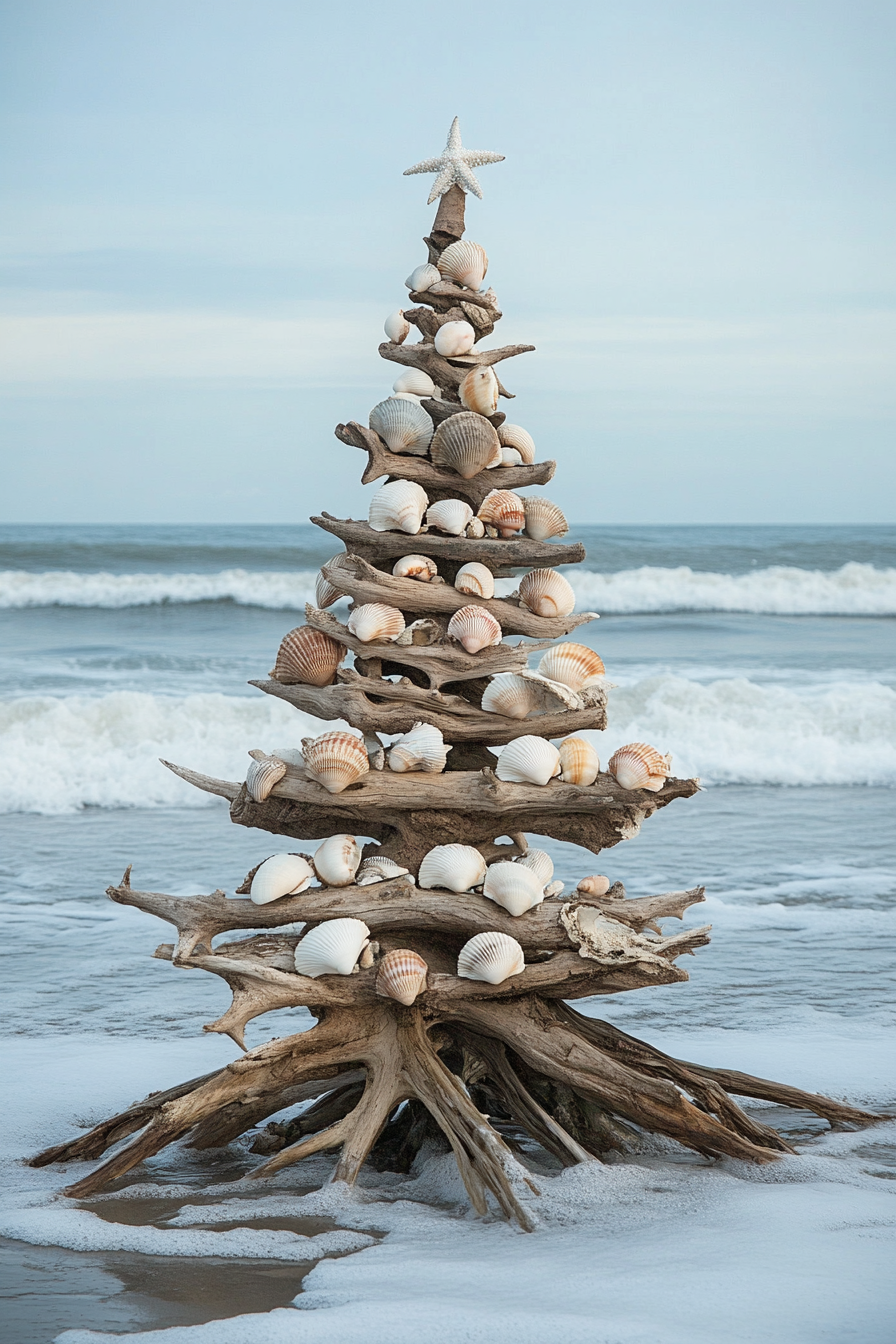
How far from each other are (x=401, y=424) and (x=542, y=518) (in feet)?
1.92

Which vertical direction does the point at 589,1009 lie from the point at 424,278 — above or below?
below

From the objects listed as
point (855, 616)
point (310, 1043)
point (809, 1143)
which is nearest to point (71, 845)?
point (310, 1043)

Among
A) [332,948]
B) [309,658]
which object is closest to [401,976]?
[332,948]

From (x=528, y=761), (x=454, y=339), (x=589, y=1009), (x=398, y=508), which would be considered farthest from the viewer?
(x=589, y=1009)

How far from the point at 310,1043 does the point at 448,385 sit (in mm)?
2305

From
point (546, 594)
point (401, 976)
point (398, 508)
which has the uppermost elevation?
point (398, 508)

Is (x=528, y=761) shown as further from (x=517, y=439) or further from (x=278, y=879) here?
(x=517, y=439)

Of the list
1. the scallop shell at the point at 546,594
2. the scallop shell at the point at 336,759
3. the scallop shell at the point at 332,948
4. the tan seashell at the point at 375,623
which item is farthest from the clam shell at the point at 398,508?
the scallop shell at the point at 332,948

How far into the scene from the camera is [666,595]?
2723 centimetres

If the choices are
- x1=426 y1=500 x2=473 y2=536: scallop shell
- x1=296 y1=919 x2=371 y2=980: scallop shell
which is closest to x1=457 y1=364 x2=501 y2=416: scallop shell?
x1=426 y1=500 x2=473 y2=536: scallop shell

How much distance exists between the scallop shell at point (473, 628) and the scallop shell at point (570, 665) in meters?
0.20

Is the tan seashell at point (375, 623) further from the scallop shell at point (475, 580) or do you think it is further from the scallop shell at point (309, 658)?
the scallop shell at point (475, 580)

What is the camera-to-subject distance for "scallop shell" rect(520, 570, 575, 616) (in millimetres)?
4156

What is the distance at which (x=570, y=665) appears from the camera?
4.07 m
